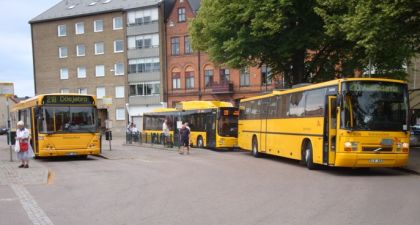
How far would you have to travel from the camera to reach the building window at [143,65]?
60188 millimetres

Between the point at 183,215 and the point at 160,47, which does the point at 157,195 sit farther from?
the point at 160,47

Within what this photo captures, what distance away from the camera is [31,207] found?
32.5 ft

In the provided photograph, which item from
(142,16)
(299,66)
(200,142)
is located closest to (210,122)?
(200,142)

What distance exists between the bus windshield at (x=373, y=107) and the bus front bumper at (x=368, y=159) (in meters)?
0.82

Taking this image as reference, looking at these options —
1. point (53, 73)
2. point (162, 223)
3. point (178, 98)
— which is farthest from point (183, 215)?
point (53, 73)

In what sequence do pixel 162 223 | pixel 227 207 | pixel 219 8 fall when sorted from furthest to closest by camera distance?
pixel 219 8, pixel 227 207, pixel 162 223

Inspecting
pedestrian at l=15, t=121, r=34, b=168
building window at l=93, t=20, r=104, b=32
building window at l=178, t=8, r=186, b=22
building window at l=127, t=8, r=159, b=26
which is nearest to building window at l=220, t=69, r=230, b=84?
building window at l=178, t=8, r=186, b=22

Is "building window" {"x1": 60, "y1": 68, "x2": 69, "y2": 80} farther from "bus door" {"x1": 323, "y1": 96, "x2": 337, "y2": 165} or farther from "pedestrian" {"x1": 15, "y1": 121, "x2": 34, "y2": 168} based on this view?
"bus door" {"x1": 323, "y1": 96, "x2": 337, "y2": 165}

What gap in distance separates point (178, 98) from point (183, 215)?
50.8m

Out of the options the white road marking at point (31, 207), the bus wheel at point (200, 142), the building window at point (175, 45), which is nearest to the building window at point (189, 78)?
the building window at point (175, 45)

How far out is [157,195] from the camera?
11203 millimetres

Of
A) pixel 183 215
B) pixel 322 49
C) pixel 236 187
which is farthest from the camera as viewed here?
pixel 322 49

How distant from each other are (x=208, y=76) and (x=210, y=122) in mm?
26537

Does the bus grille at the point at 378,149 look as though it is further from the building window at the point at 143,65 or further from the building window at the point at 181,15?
the building window at the point at 143,65
